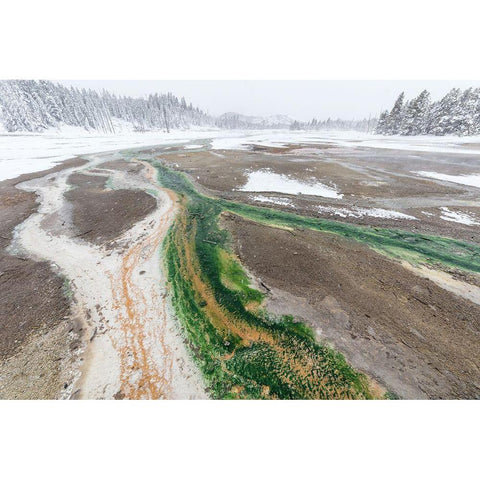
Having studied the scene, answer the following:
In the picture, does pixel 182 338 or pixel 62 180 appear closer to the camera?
pixel 182 338

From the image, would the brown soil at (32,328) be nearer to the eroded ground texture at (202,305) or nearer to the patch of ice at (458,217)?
the eroded ground texture at (202,305)

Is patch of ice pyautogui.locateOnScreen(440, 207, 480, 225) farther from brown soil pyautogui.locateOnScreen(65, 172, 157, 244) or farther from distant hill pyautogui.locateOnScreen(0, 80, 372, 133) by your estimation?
distant hill pyautogui.locateOnScreen(0, 80, 372, 133)

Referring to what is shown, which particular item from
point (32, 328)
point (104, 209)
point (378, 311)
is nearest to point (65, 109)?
point (104, 209)

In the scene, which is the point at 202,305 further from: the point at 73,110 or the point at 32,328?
the point at 73,110

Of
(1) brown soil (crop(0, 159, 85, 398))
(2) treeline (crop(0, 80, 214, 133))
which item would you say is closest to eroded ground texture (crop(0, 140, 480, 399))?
(1) brown soil (crop(0, 159, 85, 398))

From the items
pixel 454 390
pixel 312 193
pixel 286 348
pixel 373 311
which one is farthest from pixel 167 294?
pixel 312 193

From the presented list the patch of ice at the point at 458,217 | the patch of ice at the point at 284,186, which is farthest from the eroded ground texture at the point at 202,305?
the patch of ice at the point at 284,186

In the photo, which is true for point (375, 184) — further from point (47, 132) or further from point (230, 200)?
point (47, 132)
